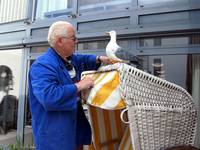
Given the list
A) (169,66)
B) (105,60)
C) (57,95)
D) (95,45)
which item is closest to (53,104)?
(57,95)

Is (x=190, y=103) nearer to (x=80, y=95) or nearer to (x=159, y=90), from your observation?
(x=159, y=90)

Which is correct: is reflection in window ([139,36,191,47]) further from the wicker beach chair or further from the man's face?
the man's face

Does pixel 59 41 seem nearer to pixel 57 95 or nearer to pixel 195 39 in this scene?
pixel 57 95

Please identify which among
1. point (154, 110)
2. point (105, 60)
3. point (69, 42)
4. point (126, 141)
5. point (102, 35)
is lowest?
Answer: point (126, 141)

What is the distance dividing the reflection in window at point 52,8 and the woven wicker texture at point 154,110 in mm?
2590

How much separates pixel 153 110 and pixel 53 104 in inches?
26.7

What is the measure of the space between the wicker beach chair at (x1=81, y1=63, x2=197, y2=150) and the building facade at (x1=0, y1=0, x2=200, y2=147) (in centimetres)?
114

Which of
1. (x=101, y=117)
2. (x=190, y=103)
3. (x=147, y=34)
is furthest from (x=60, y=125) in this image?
(x=147, y=34)

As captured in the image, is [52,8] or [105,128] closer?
[105,128]

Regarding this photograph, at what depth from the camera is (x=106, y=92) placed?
216 centimetres

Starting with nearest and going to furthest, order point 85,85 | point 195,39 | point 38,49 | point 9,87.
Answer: point 85,85, point 195,39, point 38,49, point 9,87

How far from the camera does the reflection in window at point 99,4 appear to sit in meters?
4.04

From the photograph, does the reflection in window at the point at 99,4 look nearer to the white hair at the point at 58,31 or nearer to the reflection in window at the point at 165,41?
the reflection in window at the point at 165,41

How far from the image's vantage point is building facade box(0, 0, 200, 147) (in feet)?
11.3
